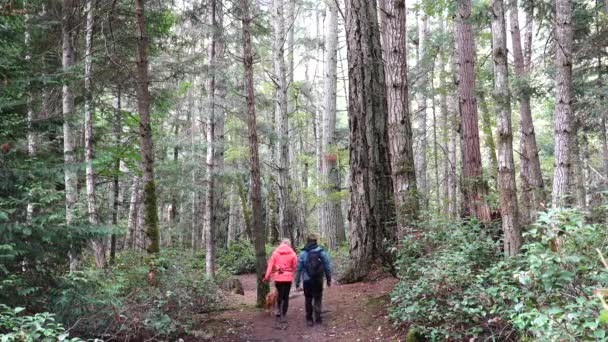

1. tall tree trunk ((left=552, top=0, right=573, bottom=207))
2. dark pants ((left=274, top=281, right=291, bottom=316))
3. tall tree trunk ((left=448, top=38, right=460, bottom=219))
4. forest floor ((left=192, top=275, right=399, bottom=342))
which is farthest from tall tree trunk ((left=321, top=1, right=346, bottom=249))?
tall tree trunk ((left=552, top=0, right=573, bottom=207))


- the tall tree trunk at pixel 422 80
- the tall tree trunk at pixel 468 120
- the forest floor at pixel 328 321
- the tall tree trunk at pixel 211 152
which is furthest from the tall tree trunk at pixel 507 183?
the tall tree trunk at pixel 211 152

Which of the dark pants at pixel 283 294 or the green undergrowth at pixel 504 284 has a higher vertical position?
the green undergrowth at pixel 504 284

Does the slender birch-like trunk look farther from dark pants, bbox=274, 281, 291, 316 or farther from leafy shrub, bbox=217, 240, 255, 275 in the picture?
leafy shrub, bbox=217, 240, 255, 275

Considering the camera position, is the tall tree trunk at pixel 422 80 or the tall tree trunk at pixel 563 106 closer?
the tall tree trunk at pixel 563 106

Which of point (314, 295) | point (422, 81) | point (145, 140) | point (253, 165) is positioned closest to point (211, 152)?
point (253, 165)

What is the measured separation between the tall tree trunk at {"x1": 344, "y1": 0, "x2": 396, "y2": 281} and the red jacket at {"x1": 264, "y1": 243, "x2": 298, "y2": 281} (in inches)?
73.0

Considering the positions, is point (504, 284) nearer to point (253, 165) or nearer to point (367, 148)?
point (367, 148)

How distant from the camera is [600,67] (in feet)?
44.4

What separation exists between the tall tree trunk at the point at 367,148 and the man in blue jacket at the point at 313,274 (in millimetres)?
1691

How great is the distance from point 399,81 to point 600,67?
8.39 meters

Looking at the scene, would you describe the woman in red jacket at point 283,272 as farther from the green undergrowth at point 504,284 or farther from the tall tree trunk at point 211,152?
the tall tree trunk at point 211,152

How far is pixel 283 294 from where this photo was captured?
852 centimetres

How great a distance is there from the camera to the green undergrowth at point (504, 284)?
11.7 feet

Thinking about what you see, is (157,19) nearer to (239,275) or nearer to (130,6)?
(130,6)
